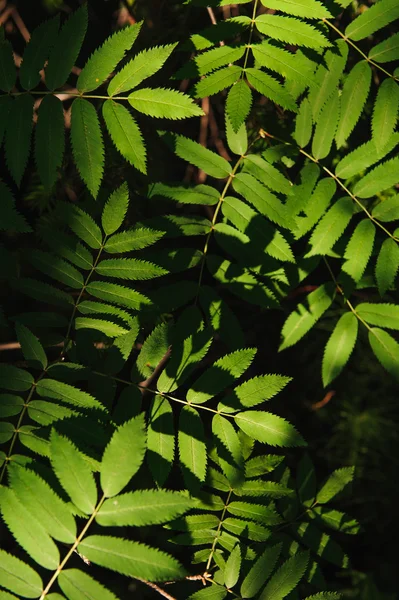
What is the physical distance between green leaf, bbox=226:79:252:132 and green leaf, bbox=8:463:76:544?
1.14 m

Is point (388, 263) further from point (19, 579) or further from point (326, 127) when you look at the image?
point (19, 579)

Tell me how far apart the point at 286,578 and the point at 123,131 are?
131cm

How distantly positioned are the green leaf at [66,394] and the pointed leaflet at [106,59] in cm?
86

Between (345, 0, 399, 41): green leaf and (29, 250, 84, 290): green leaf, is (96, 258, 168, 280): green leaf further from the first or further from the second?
(345, 0, 399, 41): green leaf

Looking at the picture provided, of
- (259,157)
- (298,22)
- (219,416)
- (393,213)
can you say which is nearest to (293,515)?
(219,416)

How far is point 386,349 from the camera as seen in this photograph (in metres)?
1.96

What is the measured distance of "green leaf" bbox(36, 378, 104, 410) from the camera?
154 cm

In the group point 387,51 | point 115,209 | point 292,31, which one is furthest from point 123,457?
point 387,51

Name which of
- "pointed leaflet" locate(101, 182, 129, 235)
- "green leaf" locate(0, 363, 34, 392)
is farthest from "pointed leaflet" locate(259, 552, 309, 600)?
"pointed leaflet" locate(101, 182, 129, 235)

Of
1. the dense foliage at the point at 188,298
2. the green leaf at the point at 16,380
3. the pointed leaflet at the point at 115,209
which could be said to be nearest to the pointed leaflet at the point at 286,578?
the dense foliage at the point at 188,298

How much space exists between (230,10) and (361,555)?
2.84 meters

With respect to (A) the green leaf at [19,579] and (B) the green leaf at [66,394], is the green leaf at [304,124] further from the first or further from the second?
(A) the green leaf at [19,579]

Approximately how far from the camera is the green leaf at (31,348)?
5.43 ft

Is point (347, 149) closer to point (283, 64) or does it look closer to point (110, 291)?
point (283, 64)
